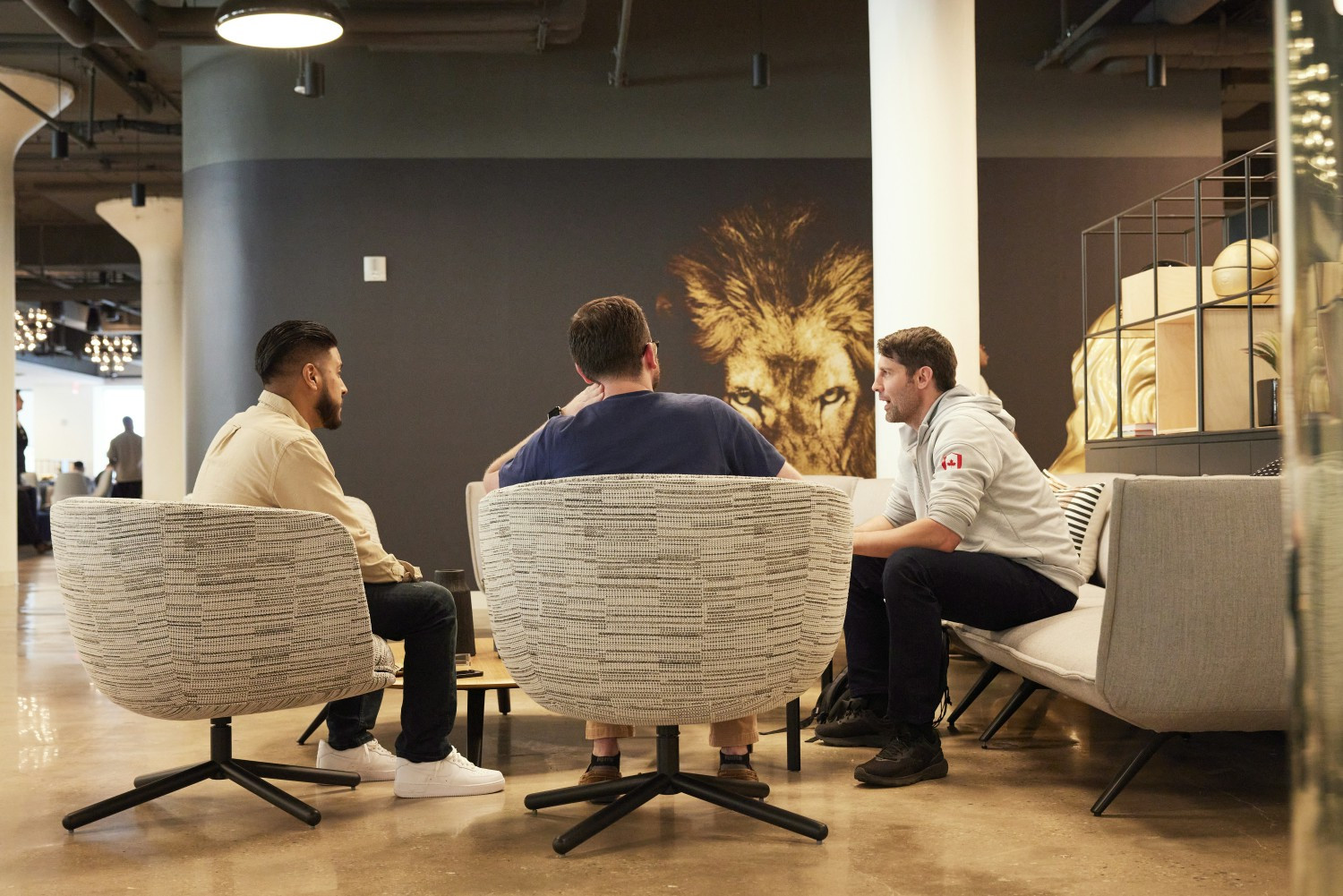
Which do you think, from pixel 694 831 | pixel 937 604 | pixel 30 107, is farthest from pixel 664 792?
pixel 30 107

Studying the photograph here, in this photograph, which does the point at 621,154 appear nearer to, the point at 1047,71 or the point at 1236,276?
the point at 1047,71

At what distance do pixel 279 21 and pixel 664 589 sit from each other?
3.49 meters

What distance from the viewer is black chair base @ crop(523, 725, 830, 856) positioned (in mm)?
2387

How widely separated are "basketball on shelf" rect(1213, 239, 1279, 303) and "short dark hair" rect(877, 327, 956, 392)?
1937mm

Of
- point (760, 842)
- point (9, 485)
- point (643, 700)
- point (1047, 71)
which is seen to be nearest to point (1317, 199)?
point (643, 700)

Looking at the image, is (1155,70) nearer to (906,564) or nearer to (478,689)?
(906,564)

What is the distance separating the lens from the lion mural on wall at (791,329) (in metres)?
7.66

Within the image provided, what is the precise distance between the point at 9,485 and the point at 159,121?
3330 mm

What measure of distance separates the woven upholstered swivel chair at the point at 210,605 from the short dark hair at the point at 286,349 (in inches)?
19.9

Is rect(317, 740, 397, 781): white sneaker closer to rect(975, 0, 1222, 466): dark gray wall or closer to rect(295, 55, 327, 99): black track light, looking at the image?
rect(295, 55, 327, 99): black track light

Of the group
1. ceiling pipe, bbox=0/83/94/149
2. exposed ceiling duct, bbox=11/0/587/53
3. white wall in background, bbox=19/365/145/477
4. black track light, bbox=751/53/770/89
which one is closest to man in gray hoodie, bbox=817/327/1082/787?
exposed ceiling duct, bbox=11/0/587/53

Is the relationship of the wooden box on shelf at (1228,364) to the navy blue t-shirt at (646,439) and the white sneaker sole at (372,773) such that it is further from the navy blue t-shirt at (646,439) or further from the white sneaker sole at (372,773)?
the white sneaker sole at (372,773)

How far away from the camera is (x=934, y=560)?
9.73ft

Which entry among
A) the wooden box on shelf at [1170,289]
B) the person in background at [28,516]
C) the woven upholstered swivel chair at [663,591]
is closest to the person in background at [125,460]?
the person in background at [28,516]
